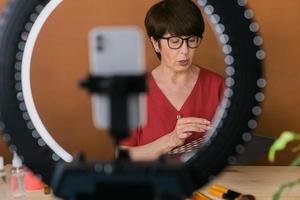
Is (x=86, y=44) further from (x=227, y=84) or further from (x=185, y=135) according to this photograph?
(x=227, y=84)

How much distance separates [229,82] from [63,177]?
0.21m

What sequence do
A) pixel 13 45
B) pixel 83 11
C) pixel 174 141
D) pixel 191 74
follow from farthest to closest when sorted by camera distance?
pixel 83 11, pixel 191 74, pixel 174 141, pixel 13 45

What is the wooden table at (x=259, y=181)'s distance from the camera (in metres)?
0.89

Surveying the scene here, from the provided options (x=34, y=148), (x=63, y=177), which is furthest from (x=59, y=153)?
(x=63, y=177)

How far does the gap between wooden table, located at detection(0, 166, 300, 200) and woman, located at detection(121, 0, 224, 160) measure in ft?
0.45

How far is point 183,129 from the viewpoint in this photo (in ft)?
2.78

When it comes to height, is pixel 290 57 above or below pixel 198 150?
above

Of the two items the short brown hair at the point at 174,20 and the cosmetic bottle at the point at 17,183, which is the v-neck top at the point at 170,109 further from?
the cosmetic bottle at the point at 17,183

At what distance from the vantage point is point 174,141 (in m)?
0.82

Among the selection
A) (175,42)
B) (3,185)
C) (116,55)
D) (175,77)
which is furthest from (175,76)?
(116,55)

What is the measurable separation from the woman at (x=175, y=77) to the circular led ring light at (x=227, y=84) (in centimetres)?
31

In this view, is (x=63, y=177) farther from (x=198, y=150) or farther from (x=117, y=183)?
(x=198, y=150)

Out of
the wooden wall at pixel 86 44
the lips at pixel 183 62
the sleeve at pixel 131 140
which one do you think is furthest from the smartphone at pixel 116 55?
the wooden wall at pixel 86 44

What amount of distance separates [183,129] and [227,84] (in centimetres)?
31
